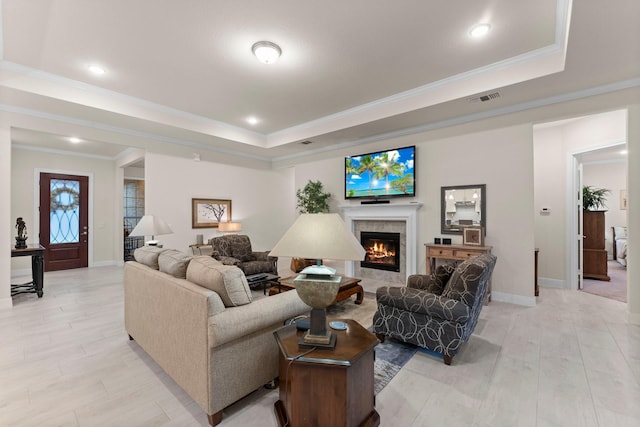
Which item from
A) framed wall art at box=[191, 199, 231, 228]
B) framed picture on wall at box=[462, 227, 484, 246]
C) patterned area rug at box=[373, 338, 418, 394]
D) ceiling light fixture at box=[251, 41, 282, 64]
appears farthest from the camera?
framed wall art at box=[191, 199, 231, 228]

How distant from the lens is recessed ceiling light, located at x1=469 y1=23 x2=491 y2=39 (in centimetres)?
271

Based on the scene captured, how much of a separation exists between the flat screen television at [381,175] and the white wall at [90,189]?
6.14 metres

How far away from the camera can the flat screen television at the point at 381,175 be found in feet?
16.5

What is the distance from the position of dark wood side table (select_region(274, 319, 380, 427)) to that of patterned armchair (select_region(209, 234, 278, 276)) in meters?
3.42

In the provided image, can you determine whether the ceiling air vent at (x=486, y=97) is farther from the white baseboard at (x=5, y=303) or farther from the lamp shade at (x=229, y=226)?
the white baseboard at (x=5, y=303)

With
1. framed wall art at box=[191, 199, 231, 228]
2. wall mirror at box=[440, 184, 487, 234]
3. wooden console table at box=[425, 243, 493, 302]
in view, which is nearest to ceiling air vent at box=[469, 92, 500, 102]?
wall mirror at box=[440, 184, 487, 234]

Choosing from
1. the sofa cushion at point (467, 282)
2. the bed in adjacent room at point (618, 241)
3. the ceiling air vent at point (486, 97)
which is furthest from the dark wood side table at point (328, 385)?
the bed in adjacent room at point (618, 241)

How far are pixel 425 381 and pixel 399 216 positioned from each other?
3.30 m

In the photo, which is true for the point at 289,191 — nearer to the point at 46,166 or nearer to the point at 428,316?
the point at 46,166

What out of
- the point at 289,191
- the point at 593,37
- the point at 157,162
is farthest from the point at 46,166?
the point at 593,37

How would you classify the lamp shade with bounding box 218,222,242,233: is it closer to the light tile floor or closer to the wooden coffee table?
the wooden coffee table

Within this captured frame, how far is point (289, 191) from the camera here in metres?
8.39

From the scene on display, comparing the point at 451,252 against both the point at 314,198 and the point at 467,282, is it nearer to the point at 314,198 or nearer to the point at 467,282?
the point at 467,282

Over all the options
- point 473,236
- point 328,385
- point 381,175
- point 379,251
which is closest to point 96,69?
point 328,385
